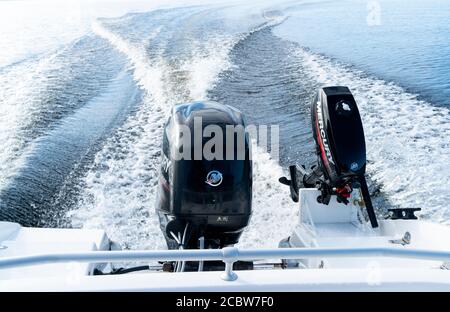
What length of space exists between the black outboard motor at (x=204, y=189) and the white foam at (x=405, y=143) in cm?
154

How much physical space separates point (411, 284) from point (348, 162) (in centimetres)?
127

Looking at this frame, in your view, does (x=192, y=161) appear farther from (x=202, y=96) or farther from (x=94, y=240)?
(x=202, y=96)

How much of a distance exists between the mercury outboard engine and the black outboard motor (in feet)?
1.56

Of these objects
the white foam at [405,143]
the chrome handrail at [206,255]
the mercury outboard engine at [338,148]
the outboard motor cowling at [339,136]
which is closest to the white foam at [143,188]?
the mercury outboard engine at [338,148]

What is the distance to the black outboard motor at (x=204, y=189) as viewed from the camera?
2553 millimetres

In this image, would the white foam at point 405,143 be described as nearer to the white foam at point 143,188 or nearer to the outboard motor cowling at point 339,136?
the white foam at point 143,188

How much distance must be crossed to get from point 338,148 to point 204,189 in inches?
31.2

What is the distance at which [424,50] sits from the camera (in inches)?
287

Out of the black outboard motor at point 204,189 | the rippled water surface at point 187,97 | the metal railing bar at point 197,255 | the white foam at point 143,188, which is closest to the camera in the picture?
the metal railing bar at point 197,255

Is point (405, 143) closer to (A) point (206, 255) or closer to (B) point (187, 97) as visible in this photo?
(B) point (187, 97)

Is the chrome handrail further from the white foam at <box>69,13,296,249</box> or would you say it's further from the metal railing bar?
the white foam at <box>69,13,296,249</box>

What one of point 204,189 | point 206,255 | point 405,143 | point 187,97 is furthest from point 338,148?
point 187,97

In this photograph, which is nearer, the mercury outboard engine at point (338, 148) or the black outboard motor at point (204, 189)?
the black outboard motor at point (204, 189)
